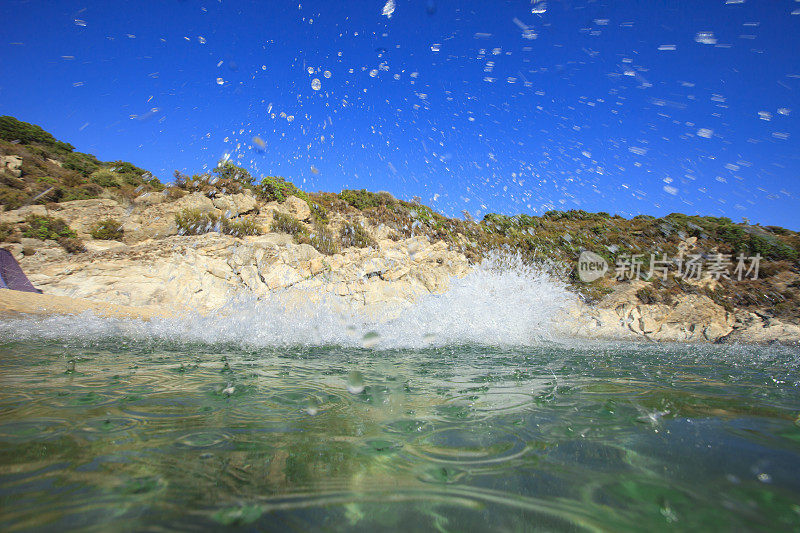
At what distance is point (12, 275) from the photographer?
10883 mm

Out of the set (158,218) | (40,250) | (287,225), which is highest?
(287,225)

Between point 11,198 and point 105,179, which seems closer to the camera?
point 11,198

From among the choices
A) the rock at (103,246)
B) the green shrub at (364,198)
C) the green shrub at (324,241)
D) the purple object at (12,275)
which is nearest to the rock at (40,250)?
the rock at (103,246)

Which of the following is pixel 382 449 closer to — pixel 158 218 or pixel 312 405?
pixel 312 405

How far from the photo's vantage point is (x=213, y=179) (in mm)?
17875

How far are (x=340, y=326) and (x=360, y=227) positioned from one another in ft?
31.8

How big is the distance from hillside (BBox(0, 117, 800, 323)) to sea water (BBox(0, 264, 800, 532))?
500 inches

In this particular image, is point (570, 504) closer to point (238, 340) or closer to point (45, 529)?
point (45, 529)

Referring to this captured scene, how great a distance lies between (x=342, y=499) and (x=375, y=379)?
263cm

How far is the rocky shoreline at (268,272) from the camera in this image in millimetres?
12469

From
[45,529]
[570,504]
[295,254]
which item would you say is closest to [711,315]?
[295,254]

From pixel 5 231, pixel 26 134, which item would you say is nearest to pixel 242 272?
pixel 5 231

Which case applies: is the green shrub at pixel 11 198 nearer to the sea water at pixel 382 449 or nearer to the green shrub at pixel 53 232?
the green shrub at pixel 53 232

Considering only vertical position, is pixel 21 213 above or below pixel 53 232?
above
